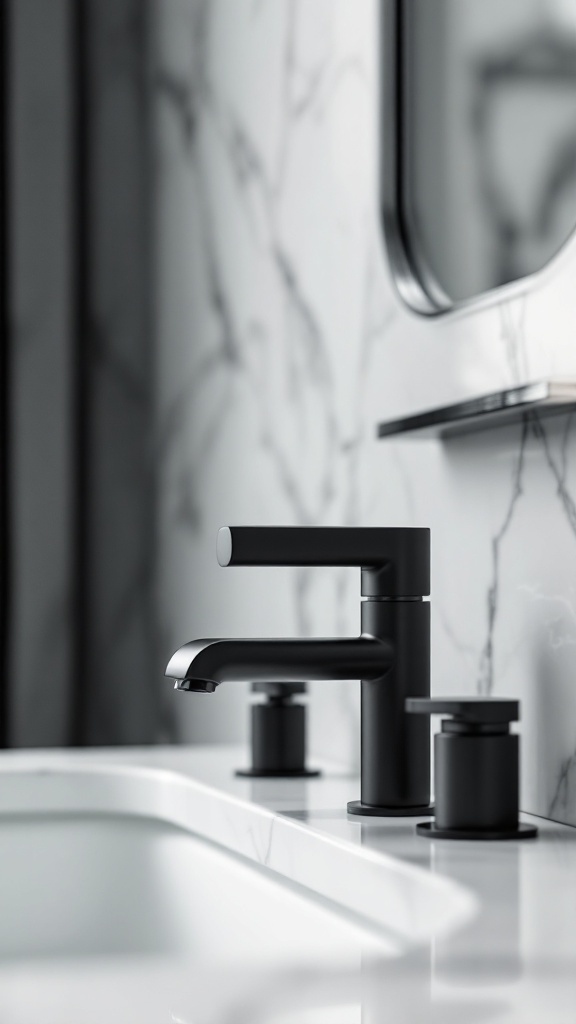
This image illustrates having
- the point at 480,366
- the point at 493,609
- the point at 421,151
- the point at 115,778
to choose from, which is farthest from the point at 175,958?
the point at 421,151

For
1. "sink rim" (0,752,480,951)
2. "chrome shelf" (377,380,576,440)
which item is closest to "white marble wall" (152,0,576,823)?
"chrome shelf" (377,380,576,440)

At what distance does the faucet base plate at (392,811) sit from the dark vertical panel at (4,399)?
30.9 inches

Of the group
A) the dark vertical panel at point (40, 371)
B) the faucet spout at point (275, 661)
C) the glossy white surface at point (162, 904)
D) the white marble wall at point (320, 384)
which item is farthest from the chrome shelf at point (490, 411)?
the dark vertical panel at point (40, 371)

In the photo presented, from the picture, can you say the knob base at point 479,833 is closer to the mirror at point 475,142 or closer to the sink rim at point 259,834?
the sink rim at point 259,834

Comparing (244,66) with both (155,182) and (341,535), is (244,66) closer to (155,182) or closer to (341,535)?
(155,182)

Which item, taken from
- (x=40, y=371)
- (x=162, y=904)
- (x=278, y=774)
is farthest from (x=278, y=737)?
(x=40, y=371)

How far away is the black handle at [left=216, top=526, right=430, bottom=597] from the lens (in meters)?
0.74

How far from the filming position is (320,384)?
1.12m

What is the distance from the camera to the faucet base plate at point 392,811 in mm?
756

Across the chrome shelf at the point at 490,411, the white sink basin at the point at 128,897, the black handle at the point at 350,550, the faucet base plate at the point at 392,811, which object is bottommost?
the white sink basin at the point at 128,897

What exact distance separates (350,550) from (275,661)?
7 centimetres

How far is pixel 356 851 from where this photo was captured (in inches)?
25.5

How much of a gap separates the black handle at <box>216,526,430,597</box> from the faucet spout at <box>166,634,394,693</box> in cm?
3

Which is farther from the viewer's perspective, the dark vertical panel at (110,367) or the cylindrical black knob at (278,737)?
the dark vertical panel at (110,367)
